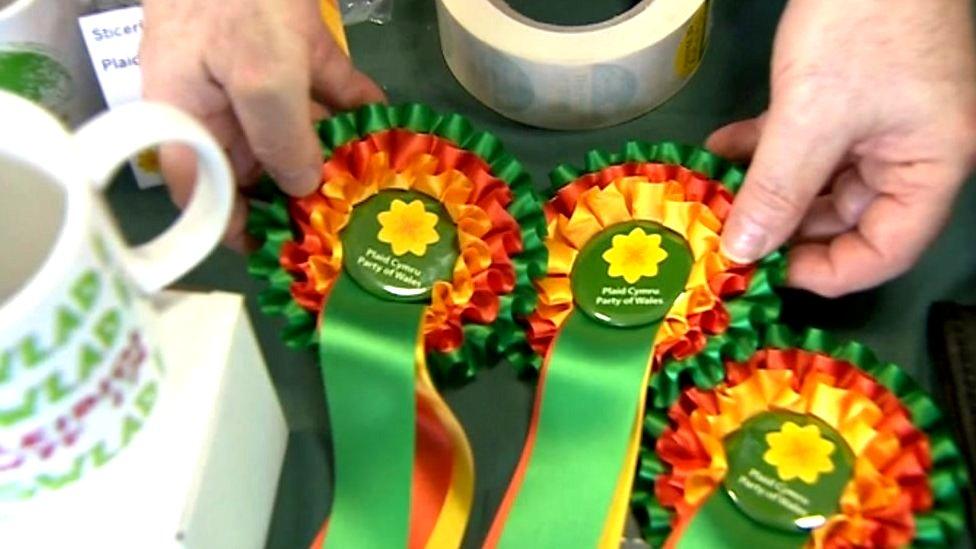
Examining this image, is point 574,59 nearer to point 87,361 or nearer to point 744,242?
point 744,242

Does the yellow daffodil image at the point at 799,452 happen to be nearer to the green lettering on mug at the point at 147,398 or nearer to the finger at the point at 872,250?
the finger at the point at 872,250

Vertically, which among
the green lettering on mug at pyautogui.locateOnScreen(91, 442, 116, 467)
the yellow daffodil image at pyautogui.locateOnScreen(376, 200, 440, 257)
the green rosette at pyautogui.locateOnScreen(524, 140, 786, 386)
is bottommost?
the green rosette at pyautogui.locateOnScreen(524, 140, 786, 386)

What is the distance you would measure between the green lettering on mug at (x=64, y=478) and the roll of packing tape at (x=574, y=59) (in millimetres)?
318

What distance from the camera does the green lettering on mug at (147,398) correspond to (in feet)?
1.39

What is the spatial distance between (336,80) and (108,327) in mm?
265

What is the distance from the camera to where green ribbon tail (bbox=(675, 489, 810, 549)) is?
503mm

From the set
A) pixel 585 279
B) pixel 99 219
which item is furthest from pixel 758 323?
pixel 99 219

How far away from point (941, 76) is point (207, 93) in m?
0.33

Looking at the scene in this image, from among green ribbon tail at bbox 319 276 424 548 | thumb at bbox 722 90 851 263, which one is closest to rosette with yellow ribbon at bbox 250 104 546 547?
green ribbon tail at bbox 319 276 424 548

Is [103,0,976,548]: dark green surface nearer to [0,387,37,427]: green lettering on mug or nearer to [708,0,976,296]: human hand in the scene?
[708,0,976,296]: human hand

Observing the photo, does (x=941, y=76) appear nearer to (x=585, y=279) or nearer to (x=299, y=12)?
(x=585, y=279)

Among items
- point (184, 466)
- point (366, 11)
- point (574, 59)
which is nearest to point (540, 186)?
point (574, 59)

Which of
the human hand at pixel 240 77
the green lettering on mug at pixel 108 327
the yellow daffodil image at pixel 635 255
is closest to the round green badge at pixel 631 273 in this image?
the yellow daffodil image at pixel 635 255

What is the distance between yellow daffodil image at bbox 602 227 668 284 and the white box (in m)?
0.17
